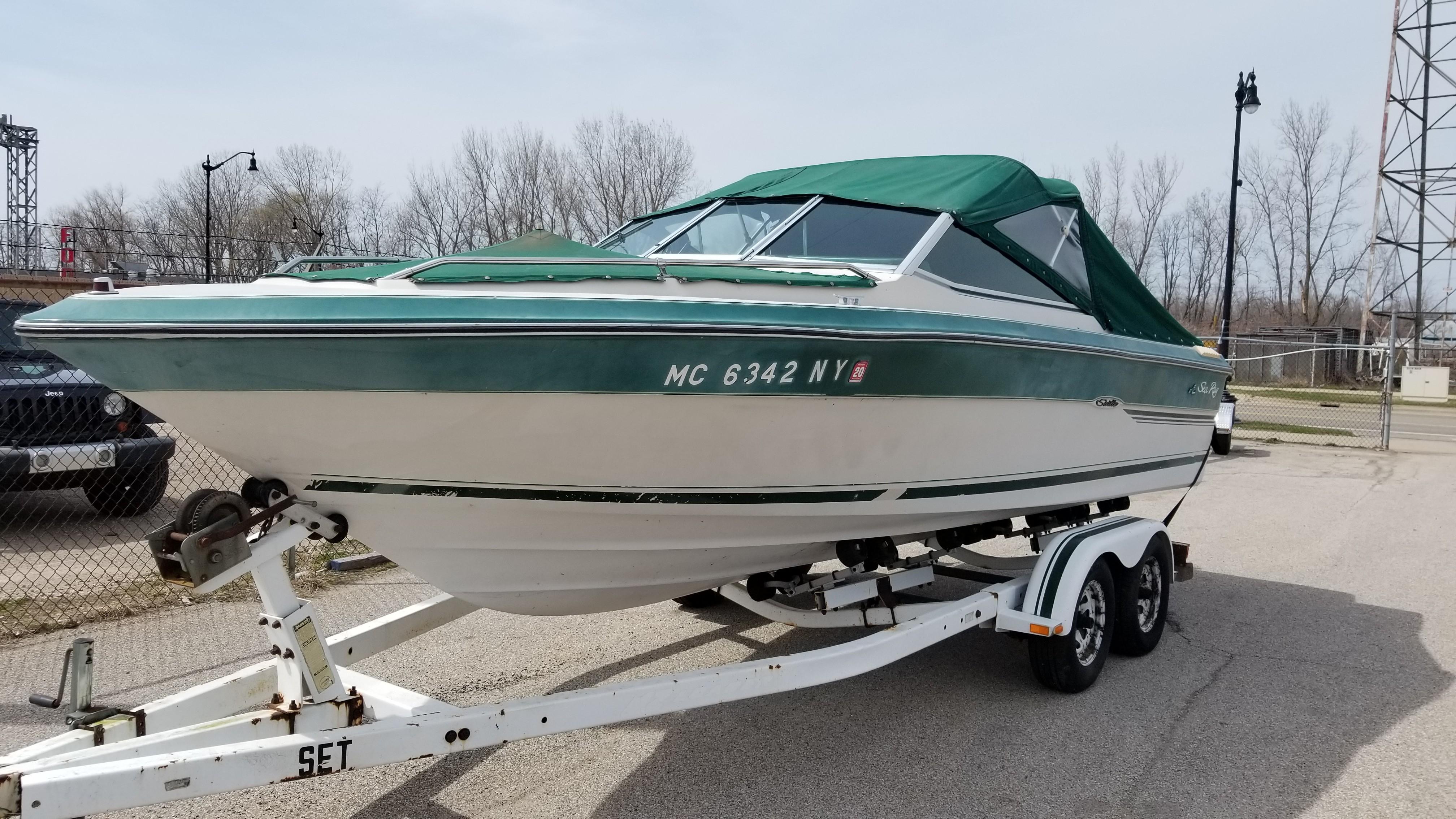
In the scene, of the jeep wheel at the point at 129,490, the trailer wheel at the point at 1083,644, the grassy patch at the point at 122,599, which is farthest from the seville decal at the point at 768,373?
the jeep wheel at the point at 129,490

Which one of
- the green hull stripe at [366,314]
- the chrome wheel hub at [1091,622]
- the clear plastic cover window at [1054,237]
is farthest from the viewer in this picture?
the clear plastic cover window at [1054,237]

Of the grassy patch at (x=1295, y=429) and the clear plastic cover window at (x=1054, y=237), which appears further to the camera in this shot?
the grassy patch at (x=1295, y=429)

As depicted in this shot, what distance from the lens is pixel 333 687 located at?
3.08 metres

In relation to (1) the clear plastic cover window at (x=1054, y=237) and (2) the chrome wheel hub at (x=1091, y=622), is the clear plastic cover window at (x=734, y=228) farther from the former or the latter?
(2) the chrome wheel hub at (x=1091, y=622)

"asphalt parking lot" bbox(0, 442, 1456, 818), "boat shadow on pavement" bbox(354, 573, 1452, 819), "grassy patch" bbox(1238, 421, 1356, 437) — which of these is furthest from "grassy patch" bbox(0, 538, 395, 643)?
"grassy patch" bbox(1238, 421, 1356, 437)

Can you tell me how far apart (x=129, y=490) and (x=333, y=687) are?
539 centimetres

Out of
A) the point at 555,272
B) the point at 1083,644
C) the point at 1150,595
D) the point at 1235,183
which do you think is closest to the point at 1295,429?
the point at 1235,183

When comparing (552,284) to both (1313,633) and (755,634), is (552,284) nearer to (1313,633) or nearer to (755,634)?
(755,634)

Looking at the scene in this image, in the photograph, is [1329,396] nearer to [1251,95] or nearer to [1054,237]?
[1251,95]

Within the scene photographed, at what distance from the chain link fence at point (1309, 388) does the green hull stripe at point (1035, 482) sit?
10.3ft

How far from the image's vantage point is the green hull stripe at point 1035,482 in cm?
412

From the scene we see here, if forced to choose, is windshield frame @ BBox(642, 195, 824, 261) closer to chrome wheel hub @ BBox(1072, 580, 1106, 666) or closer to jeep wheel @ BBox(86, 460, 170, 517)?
chrome wheel hub @ BBox(1072, 580, 1106, 666)

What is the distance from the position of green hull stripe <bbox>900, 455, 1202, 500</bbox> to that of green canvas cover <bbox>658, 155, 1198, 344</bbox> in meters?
0.70

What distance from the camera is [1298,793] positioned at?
3.50 m
